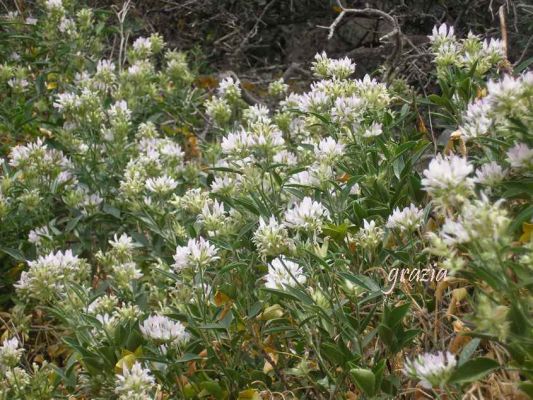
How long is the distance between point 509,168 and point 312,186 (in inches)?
19.4

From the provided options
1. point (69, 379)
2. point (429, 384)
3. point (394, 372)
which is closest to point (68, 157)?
point (69, 379)

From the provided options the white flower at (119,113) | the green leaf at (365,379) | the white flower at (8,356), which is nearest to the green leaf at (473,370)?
the green leaf at (365,379)

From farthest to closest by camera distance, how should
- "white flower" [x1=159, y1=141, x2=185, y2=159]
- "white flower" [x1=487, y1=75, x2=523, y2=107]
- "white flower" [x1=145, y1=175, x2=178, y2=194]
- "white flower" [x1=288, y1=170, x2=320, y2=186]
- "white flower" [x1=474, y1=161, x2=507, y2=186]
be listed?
"white flower" [x1=159, y1=141, x2=185, y2=159], "white flower" [x1=145, y1=175, x2=178, y2=194], "white flower" [x1=288, y1=170, x2=320, y2=186], "white flower" [x1=474, y1=161, x2=507, y2=186], "white flower" [x1=487, y1=75, x2=523, y2=107]

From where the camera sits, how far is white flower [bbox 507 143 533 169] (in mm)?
1675

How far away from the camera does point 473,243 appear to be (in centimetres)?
131

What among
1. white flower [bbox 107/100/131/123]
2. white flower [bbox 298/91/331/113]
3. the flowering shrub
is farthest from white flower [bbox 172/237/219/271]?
white flower [bbox 107/100/131/123]

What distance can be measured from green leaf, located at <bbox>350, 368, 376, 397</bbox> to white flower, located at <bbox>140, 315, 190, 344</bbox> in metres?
0.54

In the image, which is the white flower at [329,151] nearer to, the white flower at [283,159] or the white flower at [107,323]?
the white flower at [283,159]

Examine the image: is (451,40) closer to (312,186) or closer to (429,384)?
(312,186)

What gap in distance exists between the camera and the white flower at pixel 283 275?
6.16 ft

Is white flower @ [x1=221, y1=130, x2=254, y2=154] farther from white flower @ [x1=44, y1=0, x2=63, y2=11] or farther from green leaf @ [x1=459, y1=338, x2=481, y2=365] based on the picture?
white flower @ [x1=44, y1=0, x2=63, y2=11]

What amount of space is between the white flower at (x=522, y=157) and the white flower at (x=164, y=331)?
896 mm

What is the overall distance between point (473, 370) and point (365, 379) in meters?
0.28

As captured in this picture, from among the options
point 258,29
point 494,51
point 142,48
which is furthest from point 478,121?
point 258,29
